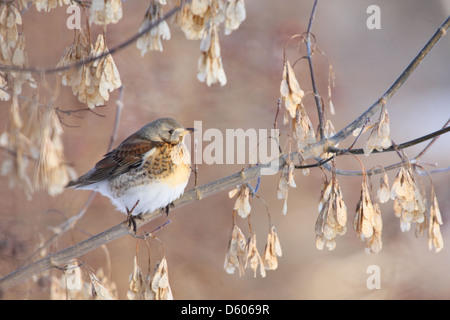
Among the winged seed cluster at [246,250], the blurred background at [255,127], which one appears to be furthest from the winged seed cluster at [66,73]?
the blurred background at [255,127]

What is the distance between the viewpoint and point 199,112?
15.9ft

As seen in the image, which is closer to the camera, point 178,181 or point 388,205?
point 178,181

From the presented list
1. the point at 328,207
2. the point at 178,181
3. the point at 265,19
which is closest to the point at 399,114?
the point at 265,19

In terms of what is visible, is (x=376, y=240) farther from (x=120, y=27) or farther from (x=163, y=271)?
(x=120, y=27)

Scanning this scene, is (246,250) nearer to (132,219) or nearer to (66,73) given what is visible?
(132,219)

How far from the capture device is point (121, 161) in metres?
3.04

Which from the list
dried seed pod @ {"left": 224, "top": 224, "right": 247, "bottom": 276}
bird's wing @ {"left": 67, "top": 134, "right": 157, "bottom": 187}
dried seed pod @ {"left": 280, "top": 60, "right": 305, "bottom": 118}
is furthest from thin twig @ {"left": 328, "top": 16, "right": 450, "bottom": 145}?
bird's wing @ {"left": 67, "top": 134, "right": 157, "bottom": 187}

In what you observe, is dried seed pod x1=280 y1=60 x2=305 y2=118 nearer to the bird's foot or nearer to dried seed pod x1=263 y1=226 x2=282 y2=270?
dried seed pod x1=263 y1=226 x2=282 y2=270

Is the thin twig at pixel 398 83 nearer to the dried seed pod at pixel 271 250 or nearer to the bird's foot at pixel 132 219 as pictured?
the dried seed pod at pixel 271 250

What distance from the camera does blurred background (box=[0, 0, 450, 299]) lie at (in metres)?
4.48

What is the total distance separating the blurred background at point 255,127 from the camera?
14.7ft

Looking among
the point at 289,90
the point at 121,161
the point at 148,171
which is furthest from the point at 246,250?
the point at 121,161

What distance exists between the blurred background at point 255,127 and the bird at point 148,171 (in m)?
1.22
